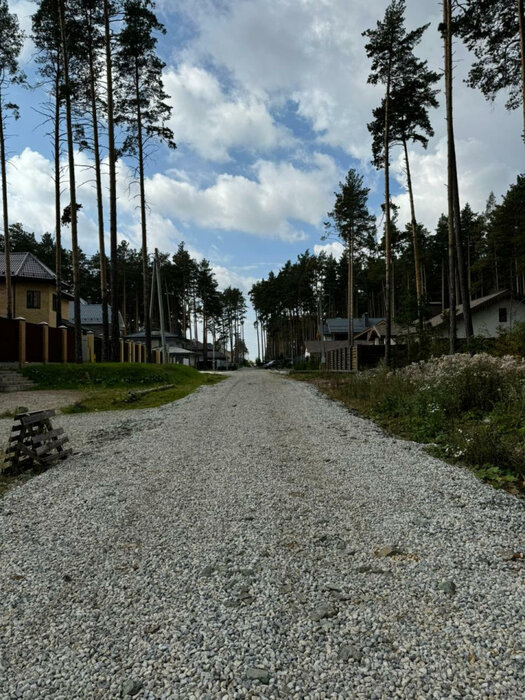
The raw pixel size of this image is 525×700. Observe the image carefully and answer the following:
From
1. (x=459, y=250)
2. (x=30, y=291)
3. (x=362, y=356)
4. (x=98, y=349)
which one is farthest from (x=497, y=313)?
(x=30, y=291)

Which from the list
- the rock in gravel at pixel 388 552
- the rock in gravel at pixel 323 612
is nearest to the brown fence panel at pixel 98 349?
the rock in gravel at pixel 388 552

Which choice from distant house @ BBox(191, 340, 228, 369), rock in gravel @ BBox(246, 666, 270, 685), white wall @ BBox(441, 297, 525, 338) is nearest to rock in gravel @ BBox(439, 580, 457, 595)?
rock in gravel @ BBox(246, 666, 270, 685)

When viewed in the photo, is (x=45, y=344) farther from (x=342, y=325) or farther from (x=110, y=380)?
(x=342, y=325)

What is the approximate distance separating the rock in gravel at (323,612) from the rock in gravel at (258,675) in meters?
0.45

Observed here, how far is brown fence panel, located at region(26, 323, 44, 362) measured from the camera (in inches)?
715

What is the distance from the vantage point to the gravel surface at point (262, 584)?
1.84 m

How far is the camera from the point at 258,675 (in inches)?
72.2

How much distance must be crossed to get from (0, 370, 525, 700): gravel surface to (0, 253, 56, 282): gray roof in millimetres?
28245

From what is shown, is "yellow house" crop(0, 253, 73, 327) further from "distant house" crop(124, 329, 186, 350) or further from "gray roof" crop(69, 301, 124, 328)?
"distant house" crop(124, 329, 186, 350)

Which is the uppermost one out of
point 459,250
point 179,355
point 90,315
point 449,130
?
point 449,130

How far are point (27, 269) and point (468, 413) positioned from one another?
3143cm

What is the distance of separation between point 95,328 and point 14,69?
27311 millimetres

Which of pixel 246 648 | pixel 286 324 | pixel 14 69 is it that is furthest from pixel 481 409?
pixel 286 324

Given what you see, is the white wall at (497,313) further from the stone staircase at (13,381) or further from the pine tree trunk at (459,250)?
the stone staircase at (13,381)
